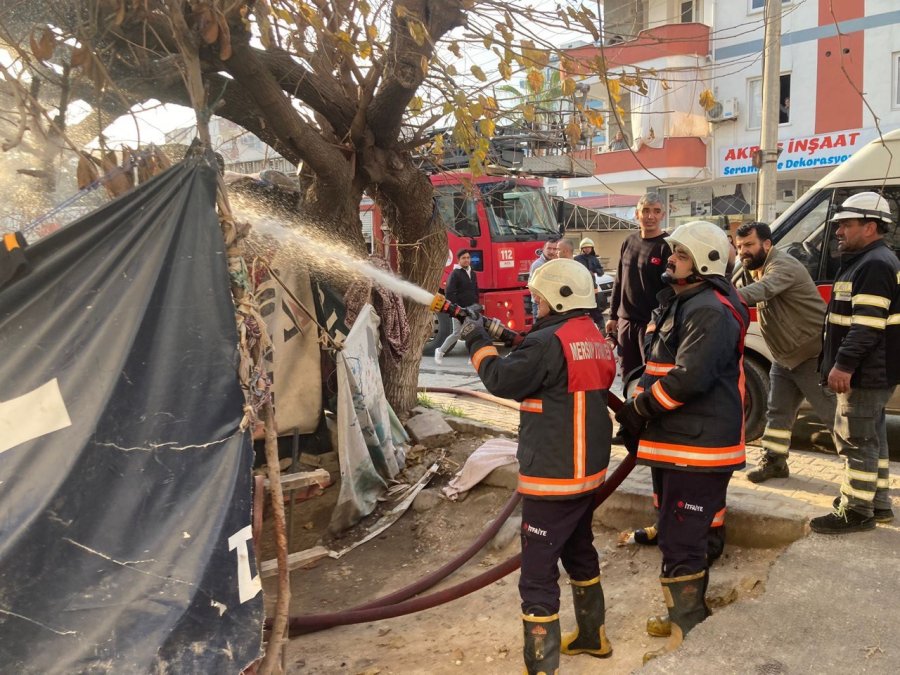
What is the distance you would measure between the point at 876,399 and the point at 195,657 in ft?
11.4

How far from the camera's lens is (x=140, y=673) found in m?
2.26

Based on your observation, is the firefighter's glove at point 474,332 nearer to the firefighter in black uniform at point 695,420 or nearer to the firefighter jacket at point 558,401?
the firefighter jacket at point 558,401

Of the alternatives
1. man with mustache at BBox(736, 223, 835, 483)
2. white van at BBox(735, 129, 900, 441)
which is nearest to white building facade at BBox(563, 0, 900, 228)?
white van at BBox(735, 129, 900, 441)

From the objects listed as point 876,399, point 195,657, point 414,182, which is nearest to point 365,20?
point 414,182

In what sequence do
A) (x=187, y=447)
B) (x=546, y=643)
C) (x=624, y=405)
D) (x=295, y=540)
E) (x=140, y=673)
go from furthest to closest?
(x=295, y=540), (x=624, y=405), (x=546, y=643), (x=187, y=447), (x=140, y=673)

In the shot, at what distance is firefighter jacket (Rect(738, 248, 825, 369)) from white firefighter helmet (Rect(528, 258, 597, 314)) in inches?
76.4

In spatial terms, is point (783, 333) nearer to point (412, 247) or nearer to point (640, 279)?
point (640, 279)

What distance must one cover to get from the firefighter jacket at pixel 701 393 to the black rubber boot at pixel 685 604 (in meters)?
0.49

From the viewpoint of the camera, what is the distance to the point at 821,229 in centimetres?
546

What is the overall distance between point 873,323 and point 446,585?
283cm

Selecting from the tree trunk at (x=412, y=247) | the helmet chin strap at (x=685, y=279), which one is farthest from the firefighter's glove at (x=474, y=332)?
the tree trunk at (x=412, y=247)

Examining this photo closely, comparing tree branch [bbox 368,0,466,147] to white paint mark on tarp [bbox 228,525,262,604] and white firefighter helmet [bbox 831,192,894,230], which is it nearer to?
white firefighter helmet [bbox 831,192,894,230]

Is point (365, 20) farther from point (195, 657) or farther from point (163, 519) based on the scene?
point (195, 657)

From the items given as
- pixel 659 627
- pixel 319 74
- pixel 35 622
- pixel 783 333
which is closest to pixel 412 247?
pixel 319 74
